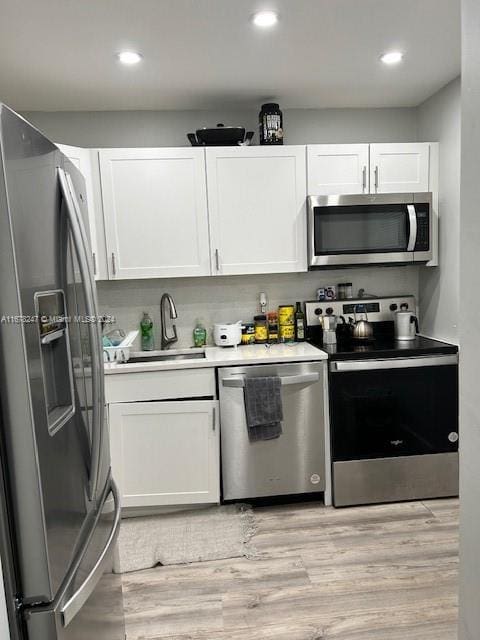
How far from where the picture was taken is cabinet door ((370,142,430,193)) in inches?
118

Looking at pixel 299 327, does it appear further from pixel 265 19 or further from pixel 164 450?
pixel 265 19

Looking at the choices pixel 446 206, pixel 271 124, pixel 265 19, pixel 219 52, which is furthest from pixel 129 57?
pixel 446 206

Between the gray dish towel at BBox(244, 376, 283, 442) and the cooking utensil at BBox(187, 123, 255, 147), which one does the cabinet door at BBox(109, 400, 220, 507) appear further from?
the cooking utensil at BBox(187, 123, 255, 147)

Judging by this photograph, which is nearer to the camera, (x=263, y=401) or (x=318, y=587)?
(x=318, y=587)

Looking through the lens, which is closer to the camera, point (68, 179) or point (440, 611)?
point (68, 179)

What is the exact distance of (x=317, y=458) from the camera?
2.81 meters

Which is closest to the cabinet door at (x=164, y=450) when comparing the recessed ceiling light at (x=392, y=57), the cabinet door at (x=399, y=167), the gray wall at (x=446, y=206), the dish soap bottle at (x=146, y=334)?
the dish soap bottle at (x=146, y=334)

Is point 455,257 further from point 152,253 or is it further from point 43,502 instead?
point 43,502

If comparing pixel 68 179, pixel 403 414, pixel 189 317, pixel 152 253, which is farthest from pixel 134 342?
pixel 68 179

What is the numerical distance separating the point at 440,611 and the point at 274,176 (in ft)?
7.81

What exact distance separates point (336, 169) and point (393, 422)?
1589 millimetres

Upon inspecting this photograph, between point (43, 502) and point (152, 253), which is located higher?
point (152, 253)

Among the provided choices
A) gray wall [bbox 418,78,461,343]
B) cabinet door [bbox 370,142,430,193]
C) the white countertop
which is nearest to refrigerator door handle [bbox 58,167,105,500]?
the white countertop

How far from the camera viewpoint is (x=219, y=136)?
289cm
